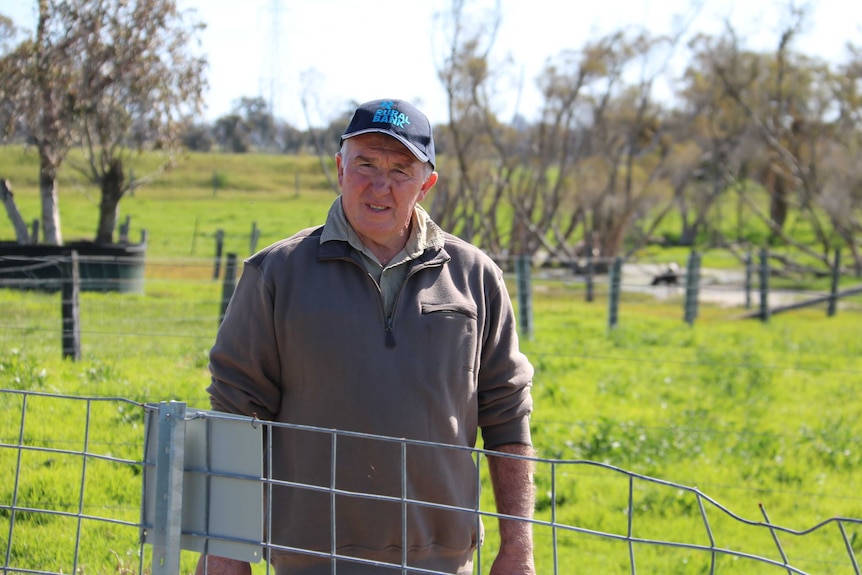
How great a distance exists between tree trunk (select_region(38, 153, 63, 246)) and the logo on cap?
17951 millimetres

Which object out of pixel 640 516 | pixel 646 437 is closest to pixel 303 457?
pixel 640 516

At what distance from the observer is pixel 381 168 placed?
2605 millimetres

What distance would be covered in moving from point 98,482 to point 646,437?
4.08 m

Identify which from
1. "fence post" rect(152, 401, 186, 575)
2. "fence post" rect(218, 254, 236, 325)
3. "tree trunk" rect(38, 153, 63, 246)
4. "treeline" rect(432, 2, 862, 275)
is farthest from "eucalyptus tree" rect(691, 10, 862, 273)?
"fence post" rect(152, 401, 186, 575)

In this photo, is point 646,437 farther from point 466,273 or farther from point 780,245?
point 780,245

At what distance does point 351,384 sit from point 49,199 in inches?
736

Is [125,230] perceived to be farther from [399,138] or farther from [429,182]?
[399,138]

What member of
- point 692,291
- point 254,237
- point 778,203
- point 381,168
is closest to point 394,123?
point 381,168

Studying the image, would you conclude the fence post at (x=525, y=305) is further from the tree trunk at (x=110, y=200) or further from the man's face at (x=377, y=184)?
the man's face at (x=377, y=184)

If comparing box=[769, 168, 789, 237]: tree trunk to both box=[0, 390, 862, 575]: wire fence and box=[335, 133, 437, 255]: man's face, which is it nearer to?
box=[0, 390, 862, 575]: wire fence

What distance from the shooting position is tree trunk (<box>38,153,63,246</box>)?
19219mm

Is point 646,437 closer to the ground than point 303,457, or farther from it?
closer to the ground

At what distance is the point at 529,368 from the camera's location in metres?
2.90

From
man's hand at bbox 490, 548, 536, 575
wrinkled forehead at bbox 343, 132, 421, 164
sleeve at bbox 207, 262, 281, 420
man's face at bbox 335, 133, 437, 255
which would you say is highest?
wrinkled forehead at bbox 343, 132, 421, 164
